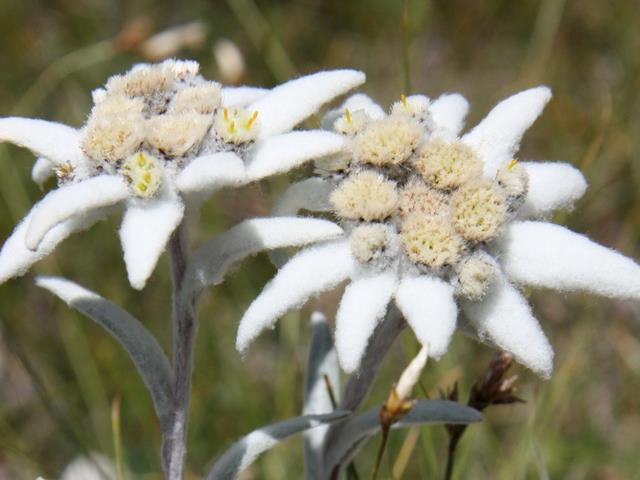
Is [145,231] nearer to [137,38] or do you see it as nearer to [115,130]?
[115,130]

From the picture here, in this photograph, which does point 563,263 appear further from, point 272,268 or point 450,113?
point 272,268

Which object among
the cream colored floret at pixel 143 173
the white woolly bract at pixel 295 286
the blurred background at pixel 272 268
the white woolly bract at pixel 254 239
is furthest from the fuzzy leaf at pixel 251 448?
the cream colored floret at pixel 143 173

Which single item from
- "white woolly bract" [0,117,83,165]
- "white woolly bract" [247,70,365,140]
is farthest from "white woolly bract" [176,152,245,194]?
"white woolly bract" [0,117,83,165]

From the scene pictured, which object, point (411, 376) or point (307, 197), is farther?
point (307, 197)

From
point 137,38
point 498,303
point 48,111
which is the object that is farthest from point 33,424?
point 498,303

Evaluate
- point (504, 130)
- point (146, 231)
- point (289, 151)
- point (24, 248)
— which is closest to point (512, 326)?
point (504, 130)
